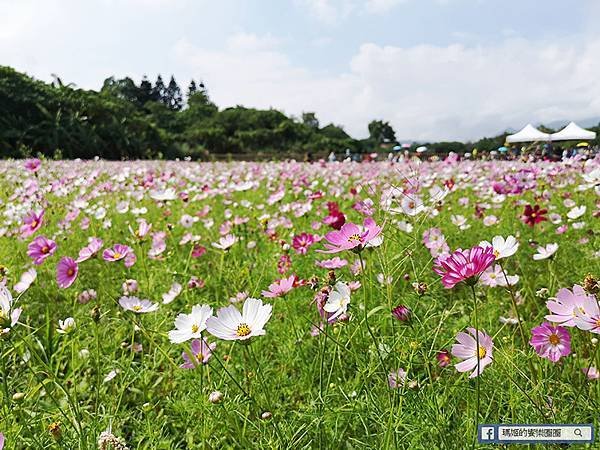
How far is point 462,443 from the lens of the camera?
78cm

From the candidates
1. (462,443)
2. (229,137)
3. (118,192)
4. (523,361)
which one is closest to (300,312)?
(523,361)

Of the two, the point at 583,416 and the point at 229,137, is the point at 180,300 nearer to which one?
the point at 583,416

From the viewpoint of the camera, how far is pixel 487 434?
0.64 m

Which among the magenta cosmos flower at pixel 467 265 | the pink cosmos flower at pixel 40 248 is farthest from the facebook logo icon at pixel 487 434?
the pink cosmos flower at pixel 40 248

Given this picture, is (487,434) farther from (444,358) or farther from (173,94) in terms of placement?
(173,94)

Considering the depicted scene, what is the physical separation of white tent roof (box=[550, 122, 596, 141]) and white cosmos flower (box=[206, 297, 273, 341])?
14.4 metres

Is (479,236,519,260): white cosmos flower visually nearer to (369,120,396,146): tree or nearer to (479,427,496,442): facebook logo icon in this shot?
(479,427,496,442): facebook logo icon

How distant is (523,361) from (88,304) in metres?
1.43

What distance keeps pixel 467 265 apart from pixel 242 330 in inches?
15.6

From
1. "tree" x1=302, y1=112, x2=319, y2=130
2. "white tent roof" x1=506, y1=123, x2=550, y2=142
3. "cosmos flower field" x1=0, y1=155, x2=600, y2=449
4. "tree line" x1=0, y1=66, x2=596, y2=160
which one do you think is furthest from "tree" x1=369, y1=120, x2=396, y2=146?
"cosmos flower field" x1=0, y1=155, x2=600, y2=449

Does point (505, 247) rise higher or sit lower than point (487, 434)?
higher

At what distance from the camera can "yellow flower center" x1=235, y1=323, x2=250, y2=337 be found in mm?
822

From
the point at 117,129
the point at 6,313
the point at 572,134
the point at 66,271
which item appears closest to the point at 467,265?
the point at 6,313

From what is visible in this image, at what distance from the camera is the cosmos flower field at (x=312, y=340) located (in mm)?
829
